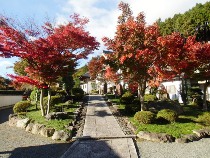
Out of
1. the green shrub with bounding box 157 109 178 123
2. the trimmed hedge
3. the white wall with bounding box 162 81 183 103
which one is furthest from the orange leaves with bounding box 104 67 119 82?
the trimmed hedge

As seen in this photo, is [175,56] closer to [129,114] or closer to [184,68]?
[184,68]

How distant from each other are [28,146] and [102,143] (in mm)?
4238

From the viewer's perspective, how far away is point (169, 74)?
19.8 metres

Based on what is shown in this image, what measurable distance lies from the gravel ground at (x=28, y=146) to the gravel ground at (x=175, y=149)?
172 inches

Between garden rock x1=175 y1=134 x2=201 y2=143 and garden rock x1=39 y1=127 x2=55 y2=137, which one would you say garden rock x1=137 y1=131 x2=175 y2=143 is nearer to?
garden rock x1=175 y1=134 x2=201 y2=143

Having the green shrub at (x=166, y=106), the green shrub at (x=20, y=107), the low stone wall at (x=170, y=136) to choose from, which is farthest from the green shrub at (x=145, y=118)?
the green shrub at (x=20, y=107)

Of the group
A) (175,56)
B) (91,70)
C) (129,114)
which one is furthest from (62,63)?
(91,70)

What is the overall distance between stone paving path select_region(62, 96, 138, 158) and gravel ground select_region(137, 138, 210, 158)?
673 millimetres

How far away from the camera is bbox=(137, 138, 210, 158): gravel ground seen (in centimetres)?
1283

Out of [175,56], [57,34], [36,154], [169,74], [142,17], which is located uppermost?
[142,17]

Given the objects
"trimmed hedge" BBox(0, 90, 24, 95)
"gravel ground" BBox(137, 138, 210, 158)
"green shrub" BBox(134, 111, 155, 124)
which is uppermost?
"trimmed hedge" BBox(0, 90, 24, 95)

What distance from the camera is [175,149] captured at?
13789 millimetres

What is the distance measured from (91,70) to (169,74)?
2453cm

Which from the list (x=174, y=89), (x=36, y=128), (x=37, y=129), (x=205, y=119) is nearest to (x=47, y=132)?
(x=37, y=129)
